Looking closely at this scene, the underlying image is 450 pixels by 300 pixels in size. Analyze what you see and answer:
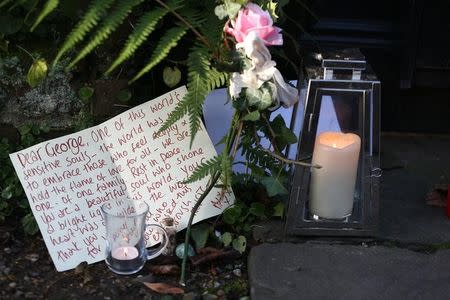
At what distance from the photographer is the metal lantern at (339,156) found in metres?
1.97

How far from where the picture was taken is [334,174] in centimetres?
204

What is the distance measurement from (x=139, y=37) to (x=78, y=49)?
45cm

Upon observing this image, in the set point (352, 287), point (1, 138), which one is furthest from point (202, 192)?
point (1, 138)

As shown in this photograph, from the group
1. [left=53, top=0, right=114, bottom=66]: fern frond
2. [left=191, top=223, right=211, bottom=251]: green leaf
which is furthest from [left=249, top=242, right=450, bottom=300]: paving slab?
[left=53, top=0, right=114, bottom=66]: fern frond

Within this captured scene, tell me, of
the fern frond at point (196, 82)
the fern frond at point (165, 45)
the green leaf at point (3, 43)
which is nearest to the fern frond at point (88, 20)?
the fern frond at point (165, 45)

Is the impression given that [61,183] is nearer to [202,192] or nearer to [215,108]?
[202,192]

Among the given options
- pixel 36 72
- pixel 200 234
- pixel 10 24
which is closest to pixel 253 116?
pixel 200 234

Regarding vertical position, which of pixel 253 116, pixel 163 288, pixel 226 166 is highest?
pixel 253 116

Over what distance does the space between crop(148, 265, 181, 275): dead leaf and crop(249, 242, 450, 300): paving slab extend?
0.66ft

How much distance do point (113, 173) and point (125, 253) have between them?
0.89ft

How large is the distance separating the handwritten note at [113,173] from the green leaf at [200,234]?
0.08 feet

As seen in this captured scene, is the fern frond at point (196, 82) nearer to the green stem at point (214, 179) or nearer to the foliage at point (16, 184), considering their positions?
the green stem at point (214, 179)

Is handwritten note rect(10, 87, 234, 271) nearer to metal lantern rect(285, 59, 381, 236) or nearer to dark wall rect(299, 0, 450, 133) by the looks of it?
metal lantern rect(285, 59, 381, 236)

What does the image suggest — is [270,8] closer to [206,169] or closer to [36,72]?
[206,169]
